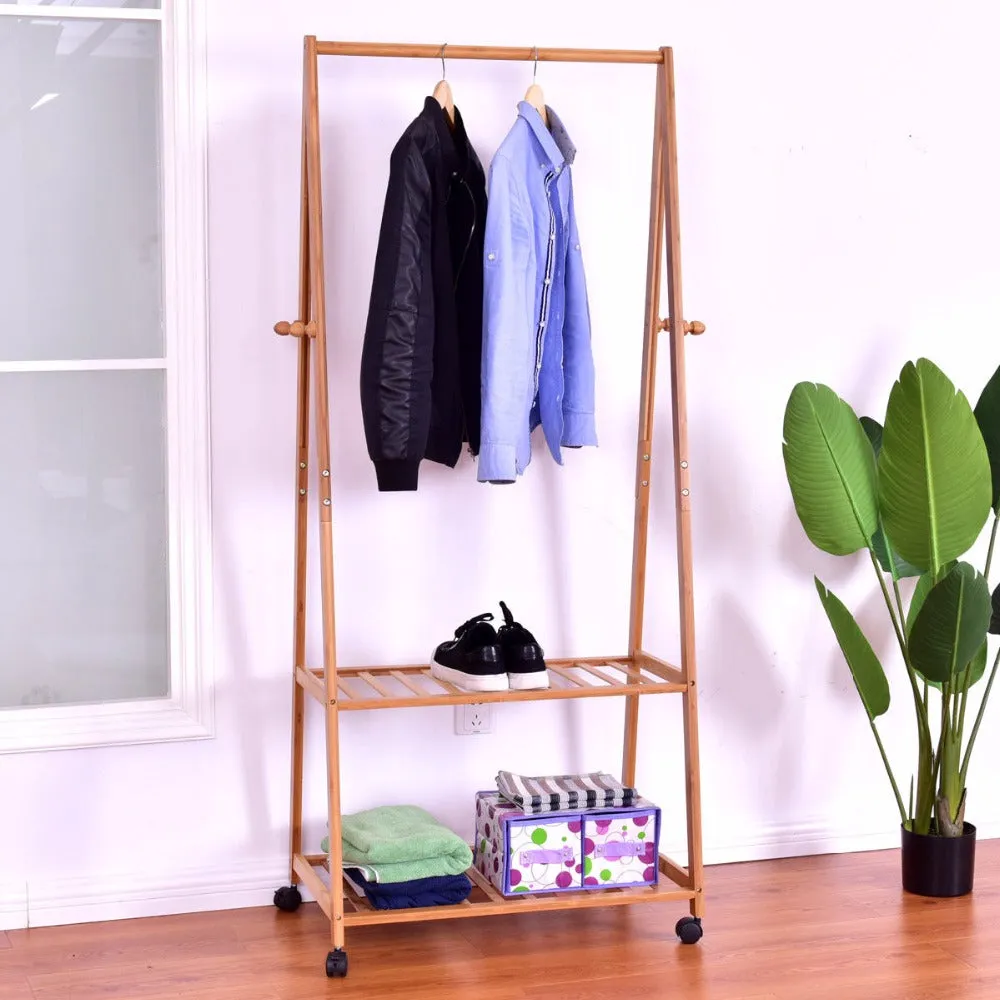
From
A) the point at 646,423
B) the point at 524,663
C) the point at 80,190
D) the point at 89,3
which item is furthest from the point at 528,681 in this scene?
the point at 89,3

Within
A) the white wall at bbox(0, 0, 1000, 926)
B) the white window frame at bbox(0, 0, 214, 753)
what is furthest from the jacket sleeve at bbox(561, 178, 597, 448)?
the white window frame at bbox(0, 0, 214, 753)

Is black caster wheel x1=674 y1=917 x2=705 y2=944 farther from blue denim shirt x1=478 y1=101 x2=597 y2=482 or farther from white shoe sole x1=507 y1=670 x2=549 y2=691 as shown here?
blue denim shirt x1=478 y1=101 x2=597 y2=482

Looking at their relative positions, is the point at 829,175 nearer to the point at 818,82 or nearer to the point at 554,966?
the point at 818,82

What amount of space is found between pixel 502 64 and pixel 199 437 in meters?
0.99

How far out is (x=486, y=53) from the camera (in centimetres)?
263

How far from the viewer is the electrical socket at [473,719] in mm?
2979

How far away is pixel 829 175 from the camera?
3.15 metres

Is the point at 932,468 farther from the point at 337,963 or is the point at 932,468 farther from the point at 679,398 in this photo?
the point at 337,963

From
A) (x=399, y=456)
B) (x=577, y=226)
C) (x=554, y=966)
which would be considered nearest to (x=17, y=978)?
(x=554, y=966)

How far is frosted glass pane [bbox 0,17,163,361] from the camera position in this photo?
8.87ft

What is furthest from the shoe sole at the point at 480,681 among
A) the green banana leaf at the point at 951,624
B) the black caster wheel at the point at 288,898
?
the green banana leaf at the point at 951,624

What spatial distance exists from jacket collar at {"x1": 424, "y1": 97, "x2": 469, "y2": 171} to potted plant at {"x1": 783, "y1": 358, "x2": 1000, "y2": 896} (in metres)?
0.82

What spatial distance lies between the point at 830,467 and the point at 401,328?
0.94m

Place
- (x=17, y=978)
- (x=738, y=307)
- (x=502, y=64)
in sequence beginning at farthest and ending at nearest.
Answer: (x=738, y=307) → (x=502, y=64) → (x=17, y=978)
